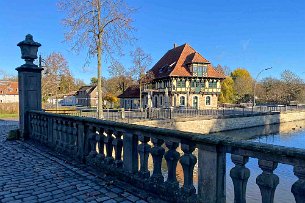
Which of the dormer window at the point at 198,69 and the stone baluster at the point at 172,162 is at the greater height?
the dormer window at the point at 198,69

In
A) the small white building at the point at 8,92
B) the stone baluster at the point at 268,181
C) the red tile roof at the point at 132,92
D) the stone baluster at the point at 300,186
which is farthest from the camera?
the small white building at the point at 8,92

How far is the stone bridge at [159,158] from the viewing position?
2.45 metres

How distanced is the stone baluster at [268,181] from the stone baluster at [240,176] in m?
0.21

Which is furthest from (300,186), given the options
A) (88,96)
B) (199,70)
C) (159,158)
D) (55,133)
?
(88,96)

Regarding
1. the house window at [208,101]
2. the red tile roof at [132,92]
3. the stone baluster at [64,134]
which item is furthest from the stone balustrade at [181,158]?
the red tile roof at [132,92]

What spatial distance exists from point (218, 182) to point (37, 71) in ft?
24.0

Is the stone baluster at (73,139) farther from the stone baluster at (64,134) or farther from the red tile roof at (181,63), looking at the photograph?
the red tile roof at (181,63)

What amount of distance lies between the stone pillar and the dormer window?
34118 mm

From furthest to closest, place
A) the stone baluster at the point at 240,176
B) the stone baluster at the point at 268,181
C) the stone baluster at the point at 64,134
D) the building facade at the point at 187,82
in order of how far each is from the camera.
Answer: the building facade at the point at 187,82 < the stone baluster at the point at 64,134 < the stone baluster at the point at 240,176 < the stone baluster at the point at 268,181

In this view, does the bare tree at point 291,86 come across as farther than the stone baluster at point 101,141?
Yes

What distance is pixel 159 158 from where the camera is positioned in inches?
147

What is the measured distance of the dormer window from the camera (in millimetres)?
40969

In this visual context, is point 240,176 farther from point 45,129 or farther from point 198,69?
point 198,69

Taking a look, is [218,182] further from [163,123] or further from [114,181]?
[163,123]
